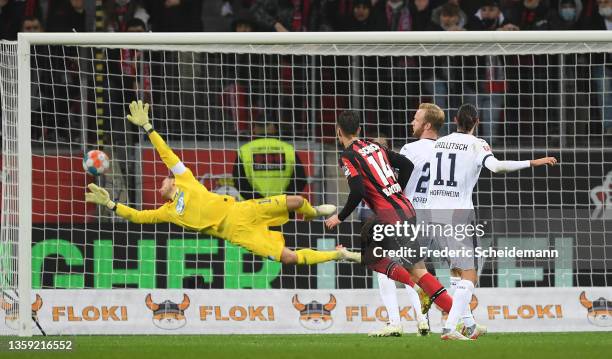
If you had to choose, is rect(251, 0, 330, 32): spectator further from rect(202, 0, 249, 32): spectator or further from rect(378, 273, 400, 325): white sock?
rect(378, 273, 400, 325): white sock

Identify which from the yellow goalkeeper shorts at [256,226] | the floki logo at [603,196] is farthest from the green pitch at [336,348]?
the floki logo at [603,196]

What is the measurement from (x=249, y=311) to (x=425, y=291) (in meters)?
3.00

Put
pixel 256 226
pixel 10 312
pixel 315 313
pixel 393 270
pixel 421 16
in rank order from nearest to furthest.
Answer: pixel 393 270 < pixel 10 312 < pixel 256 226 < pixel 315 313 < pixel 421 16

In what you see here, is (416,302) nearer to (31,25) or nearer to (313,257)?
(313,257)

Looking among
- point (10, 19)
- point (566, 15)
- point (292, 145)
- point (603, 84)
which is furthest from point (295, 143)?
point (10, 19)

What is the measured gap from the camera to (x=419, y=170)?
1165cm

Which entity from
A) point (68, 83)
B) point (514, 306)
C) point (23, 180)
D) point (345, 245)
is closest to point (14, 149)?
point (23, 180)

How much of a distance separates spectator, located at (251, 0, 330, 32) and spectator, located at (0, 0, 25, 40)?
2906mm

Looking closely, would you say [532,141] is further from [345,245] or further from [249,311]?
[249,311]

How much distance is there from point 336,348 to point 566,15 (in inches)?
312

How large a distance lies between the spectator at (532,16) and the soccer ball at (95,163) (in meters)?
5.76

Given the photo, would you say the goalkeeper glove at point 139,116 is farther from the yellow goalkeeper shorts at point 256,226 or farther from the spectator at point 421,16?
the spectator at point 421,16

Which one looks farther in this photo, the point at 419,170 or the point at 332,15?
the point at 332,15

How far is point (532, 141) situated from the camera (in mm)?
14062
